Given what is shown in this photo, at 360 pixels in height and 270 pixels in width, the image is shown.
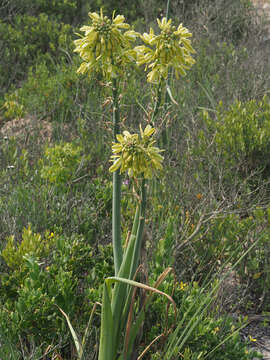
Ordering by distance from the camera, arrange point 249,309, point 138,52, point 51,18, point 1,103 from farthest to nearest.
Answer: point 51,18, point 1,103, point 249,309, point 138,52

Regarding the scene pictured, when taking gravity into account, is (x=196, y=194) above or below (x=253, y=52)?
below

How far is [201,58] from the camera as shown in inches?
218

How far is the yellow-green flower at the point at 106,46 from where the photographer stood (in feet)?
5.14

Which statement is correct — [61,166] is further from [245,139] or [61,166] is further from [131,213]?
[245,139]

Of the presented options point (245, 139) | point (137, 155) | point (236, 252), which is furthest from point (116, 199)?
point (245, 139)

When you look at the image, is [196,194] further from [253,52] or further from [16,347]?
[253,52]

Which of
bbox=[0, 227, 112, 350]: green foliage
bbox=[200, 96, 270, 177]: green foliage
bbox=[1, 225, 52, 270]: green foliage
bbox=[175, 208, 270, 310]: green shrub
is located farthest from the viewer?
bbox=[200, 96, 270, 177]: green foliage

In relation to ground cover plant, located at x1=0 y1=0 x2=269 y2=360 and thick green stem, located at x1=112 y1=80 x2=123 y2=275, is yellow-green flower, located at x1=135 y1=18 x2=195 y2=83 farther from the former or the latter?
thick green stem, located at x1=112 y1=80 x2=123 y2=275

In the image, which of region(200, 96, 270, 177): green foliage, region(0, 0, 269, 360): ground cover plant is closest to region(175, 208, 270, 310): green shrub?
region(0, 0, 269, 360): ground cover plant

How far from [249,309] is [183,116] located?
2.08 metres

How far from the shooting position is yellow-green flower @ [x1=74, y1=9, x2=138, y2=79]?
5.14 feet

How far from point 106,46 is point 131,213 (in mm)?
1399

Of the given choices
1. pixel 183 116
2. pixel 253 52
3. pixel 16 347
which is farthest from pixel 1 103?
pixel 16 347

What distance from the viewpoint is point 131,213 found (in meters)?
2.79
